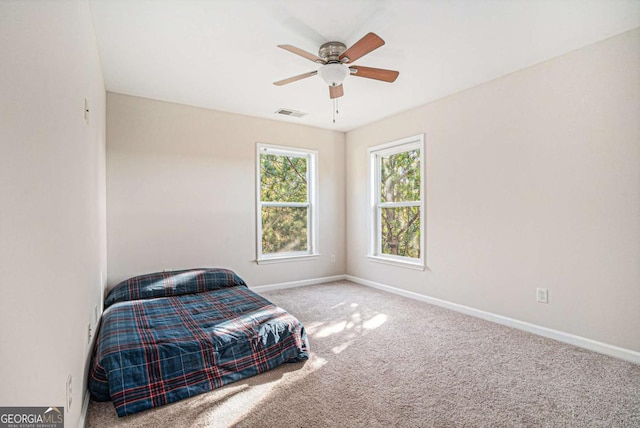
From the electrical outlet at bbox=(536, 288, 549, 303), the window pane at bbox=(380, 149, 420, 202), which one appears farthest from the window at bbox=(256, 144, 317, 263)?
the electrical outlet at bbox=(536, 288, 549, 303)

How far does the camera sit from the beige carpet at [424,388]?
5.93 ft

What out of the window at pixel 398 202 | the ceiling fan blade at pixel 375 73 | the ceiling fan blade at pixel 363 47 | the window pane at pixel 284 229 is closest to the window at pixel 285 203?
the window pane at pixel 284 229

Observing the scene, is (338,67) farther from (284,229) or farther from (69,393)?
(284,229)

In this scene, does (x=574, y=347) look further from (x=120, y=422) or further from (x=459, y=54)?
(x=120, y=422)

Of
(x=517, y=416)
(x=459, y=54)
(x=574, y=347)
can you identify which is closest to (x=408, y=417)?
(x=517, y=416)

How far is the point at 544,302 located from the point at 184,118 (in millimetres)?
4296

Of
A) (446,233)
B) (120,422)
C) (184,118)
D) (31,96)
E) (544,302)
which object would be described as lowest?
(120,422)

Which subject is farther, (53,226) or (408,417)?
(408,417)

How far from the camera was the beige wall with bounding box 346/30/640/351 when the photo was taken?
2.50m

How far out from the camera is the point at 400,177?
4562mm

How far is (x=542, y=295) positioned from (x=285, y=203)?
128 inches

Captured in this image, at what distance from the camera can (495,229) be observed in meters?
3.34

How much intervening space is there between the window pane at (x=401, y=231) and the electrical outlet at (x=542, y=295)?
148 centimetres

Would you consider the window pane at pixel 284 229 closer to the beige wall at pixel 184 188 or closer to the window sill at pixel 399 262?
the beige wall at pixel 184 188
